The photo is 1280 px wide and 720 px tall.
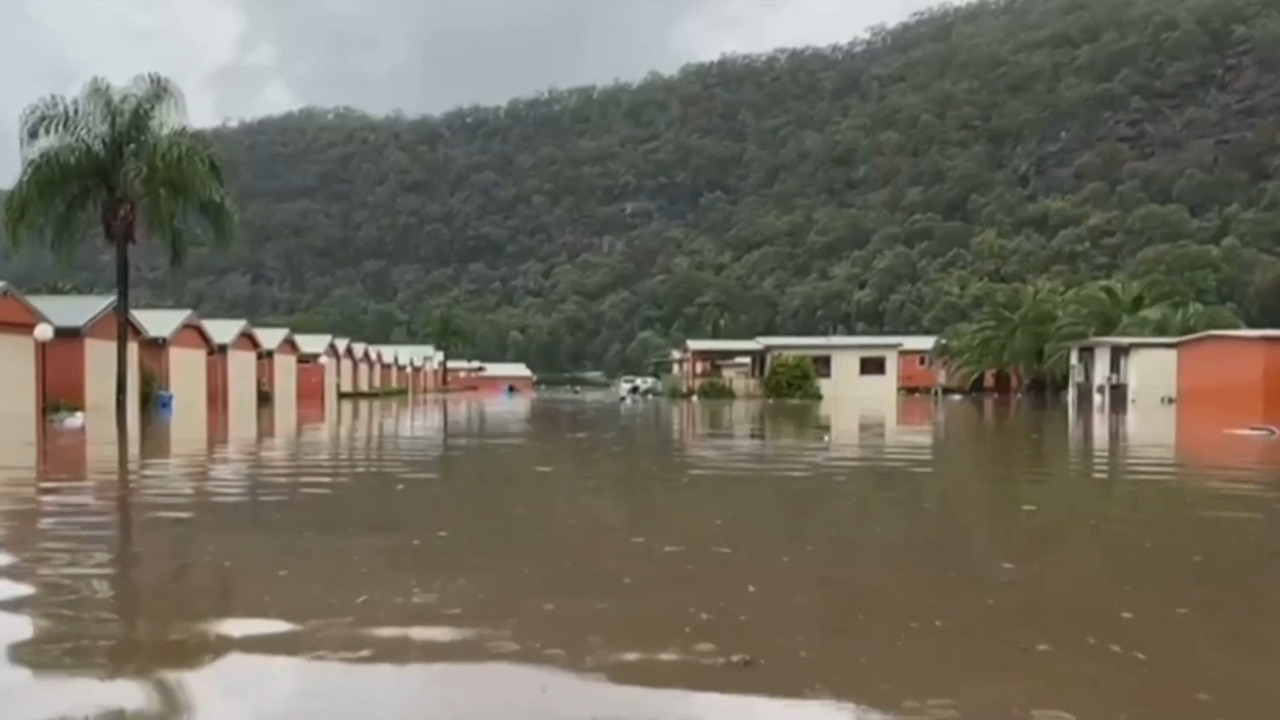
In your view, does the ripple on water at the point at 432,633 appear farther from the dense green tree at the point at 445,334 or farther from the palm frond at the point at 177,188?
the dense green tree at the point at 445,334

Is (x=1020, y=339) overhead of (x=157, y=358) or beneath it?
overhead

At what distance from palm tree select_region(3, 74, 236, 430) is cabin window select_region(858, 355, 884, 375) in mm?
37176

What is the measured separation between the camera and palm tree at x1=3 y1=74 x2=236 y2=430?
90.3ft

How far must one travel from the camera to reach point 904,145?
10500 centimetres

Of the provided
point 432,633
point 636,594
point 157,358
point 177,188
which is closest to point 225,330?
point 157,358

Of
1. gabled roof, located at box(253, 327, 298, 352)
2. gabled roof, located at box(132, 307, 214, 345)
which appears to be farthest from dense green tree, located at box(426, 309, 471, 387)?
gabled roof, located at box(132, 307, 214, 345)

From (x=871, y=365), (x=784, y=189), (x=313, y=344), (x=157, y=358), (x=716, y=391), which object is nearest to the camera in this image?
(x=157, y=358)

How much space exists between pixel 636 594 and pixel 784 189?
104 metres

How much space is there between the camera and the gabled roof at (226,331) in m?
40.0

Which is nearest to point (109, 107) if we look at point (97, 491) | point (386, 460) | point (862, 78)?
point (386, 460)

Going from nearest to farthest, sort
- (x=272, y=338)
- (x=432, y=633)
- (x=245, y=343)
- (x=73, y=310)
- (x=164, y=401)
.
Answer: (x=432, y=633), (x=73, y=310), (x=164, y=401), (x=245, y=343), (x=272, y=338)

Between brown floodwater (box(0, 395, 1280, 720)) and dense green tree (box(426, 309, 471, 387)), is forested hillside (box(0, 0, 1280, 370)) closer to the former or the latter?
dense green tree (box(426, 309, 471, 387))

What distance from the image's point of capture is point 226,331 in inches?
1623

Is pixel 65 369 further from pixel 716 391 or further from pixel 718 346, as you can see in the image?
pixel 718 346
